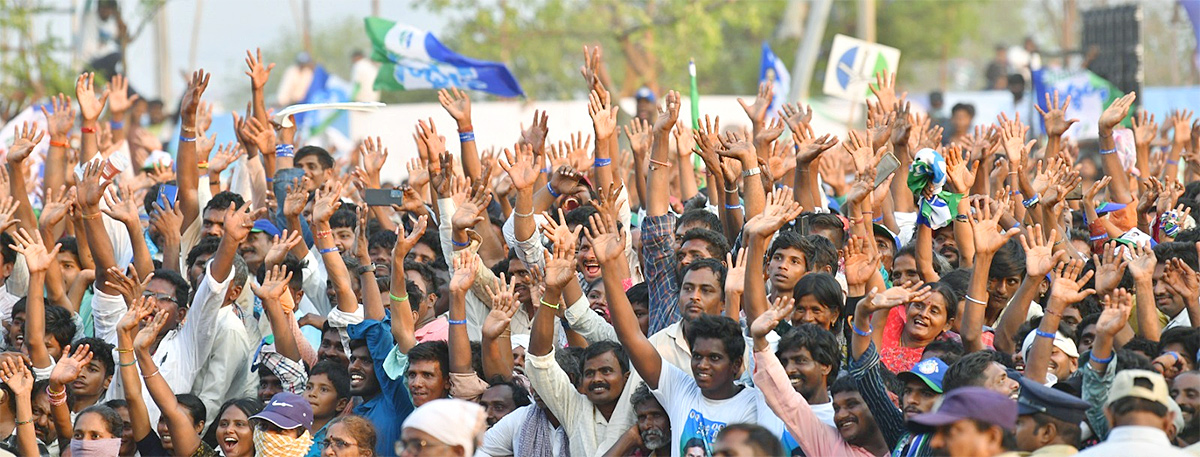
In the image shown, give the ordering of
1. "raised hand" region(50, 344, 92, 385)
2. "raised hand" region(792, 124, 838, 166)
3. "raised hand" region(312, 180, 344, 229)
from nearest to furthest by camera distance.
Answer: "raised hand" region(50, 344, 92, 385) → "raised hand" region(792, 124, 838, 166) → "raised hand" region(312, 180, 344, 229)

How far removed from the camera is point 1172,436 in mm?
4957

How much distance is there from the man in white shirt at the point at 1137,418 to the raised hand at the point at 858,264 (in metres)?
1.85

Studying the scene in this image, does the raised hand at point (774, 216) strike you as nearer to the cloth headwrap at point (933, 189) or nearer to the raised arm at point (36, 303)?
the cloth headwrap at point (933, 189)

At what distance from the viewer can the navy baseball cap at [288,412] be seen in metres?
6.24

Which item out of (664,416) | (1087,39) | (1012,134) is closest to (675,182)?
(1012,134)

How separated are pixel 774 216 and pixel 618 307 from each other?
0.73 meters

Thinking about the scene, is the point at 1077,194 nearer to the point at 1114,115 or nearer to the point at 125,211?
the point at 1114,115

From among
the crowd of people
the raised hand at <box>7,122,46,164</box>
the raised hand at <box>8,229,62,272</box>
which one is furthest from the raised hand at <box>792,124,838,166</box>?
the raised hand at <box>7,122,46,164</box>

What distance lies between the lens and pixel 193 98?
8.45 metres

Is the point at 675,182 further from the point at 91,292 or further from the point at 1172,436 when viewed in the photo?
the point at 1172,436

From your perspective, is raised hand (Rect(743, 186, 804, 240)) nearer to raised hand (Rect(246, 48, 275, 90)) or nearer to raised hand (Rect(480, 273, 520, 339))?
raised hand (Rect(480, 273, 520, 339))

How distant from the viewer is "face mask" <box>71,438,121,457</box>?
6.43m

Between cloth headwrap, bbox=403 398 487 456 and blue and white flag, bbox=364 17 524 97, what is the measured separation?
6.77 m

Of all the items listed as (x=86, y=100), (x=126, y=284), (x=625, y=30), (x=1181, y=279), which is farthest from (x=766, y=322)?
(x=625, y=30)
